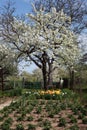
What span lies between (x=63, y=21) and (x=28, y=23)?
3233 mm

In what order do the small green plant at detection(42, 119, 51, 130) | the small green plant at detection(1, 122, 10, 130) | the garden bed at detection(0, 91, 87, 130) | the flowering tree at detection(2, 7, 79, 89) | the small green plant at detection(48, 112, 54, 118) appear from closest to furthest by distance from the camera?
the small green plant at detection(42, 119, 51, 130), the small green plant at detection(1, 122, 10, 130), the garden bed at detection(0, 91, 87, 130), the small green plant at detection(48, 112, 54, 118), the flowering tree at detection(2, 7, 79, 89)

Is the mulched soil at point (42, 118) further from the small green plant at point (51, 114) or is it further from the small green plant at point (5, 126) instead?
the small green plant at point (5, 126)

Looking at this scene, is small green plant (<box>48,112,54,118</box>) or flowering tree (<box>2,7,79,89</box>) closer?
small green plant (<box>48,112,54,118</box>)

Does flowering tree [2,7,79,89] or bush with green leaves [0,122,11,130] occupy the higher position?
flowering tree [2,7,79,89]

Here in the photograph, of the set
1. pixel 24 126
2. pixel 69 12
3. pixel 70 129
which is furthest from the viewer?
pixel 69 12

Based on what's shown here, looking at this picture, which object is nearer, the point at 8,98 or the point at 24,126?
the point at 24,126

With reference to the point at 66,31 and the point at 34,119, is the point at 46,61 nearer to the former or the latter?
the point at 66,31

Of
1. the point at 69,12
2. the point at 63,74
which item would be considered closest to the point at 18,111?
the point at 69,12

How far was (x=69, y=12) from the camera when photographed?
39.2 metres

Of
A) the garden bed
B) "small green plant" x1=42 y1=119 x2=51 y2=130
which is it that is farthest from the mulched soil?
"small green plant" x1=42 y1=119 x2=51 y2=130

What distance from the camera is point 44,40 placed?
33.9 m

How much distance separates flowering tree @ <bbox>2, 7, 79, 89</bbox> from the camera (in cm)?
3331

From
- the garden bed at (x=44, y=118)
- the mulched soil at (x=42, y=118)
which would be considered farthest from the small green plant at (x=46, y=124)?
the mulched soil at (x=42, y=118)

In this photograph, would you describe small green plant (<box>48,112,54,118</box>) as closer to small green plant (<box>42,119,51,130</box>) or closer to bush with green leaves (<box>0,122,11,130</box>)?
small green plant (<box>42,119,51,130</box>)
